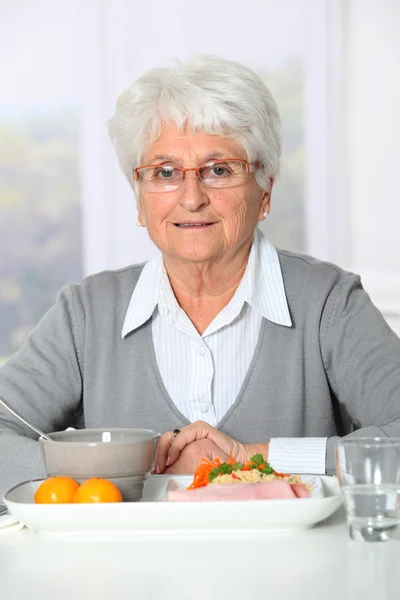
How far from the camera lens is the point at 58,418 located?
2.14 metres

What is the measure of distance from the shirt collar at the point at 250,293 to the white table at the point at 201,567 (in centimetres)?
90

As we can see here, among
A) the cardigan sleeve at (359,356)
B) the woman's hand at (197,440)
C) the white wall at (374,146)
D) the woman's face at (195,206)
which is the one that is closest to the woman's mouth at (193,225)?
the woman's face at (195,206)

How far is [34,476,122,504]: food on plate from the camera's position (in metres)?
1.29

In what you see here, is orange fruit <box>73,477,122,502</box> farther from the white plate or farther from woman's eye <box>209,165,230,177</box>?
woman's eye <box>209,165,230,177</box>

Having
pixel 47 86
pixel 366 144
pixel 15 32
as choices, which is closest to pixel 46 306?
pixel 47 86

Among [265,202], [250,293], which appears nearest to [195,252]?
[250,293]

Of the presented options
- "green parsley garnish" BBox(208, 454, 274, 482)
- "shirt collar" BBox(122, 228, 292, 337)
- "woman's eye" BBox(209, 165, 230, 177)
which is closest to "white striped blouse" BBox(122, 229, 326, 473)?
"shirt collar" BBox(122, 228, 292, 337)

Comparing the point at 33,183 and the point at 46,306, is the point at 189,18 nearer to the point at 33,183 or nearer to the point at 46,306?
the point at 33,183

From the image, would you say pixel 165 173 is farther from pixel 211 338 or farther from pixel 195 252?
pixel 211 338

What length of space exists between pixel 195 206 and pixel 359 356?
19.6 inches

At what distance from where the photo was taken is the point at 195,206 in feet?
6.75

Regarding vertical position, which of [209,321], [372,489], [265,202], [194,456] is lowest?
[194,456]

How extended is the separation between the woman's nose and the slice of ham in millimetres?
901

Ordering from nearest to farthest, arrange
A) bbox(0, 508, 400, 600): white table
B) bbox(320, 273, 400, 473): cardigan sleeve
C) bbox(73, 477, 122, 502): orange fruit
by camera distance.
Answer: bbox(0, 508, 400, 600): white table, bbox(73, 477, 122, 502): orange fruit, bbox(320, 273, 400, 473): cardigan sleeve
